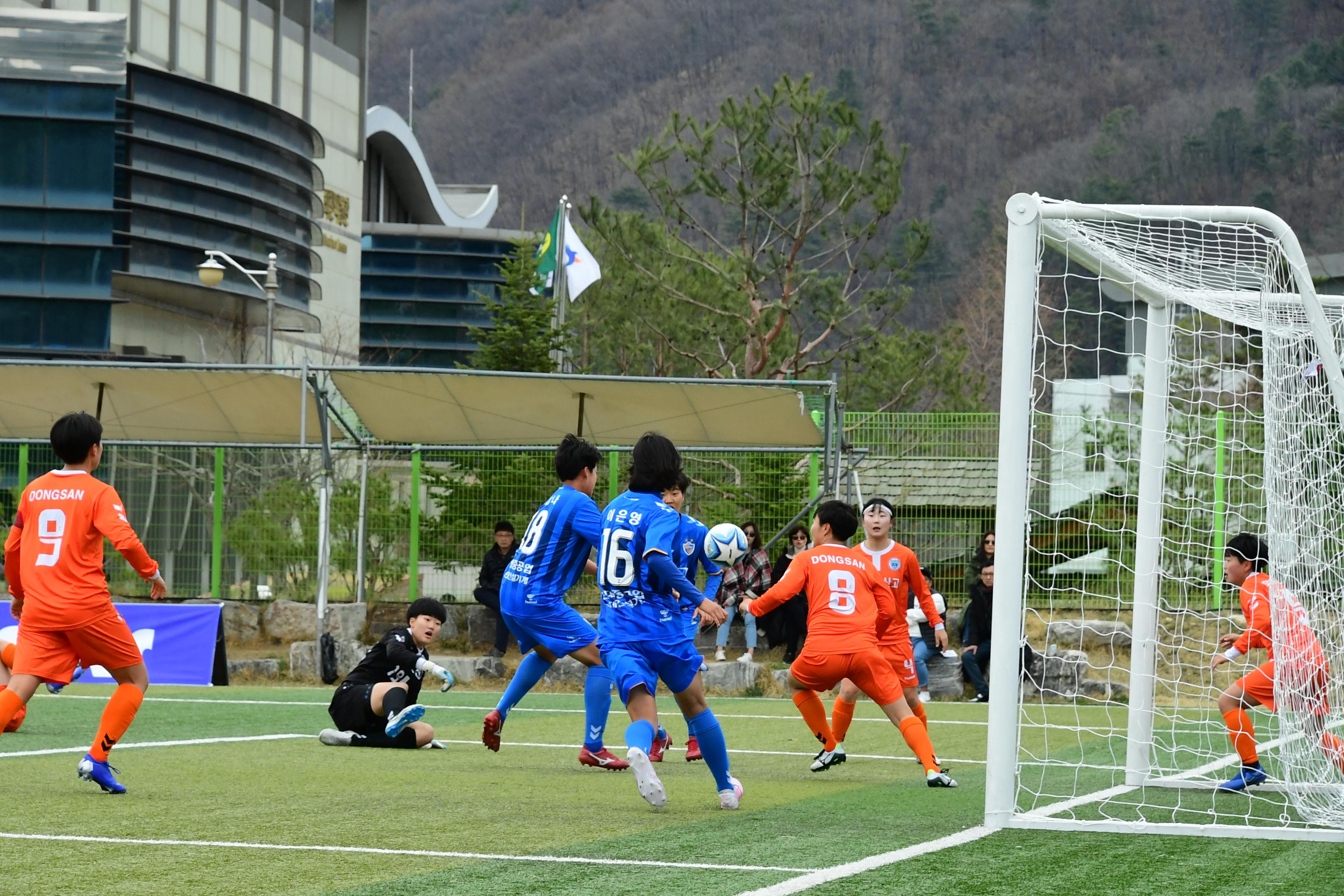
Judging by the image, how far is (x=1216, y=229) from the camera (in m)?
7.71

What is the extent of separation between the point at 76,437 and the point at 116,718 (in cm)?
138

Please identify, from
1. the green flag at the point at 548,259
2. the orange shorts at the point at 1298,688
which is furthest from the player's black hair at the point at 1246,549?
the green flag at the point at 548,259

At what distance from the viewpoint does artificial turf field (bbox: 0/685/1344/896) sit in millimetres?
5387

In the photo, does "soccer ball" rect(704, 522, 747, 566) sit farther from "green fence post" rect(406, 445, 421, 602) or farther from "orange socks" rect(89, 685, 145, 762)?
"green fence post" rect(406, 445, 421, 602)

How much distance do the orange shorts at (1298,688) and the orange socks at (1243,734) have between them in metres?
0.14

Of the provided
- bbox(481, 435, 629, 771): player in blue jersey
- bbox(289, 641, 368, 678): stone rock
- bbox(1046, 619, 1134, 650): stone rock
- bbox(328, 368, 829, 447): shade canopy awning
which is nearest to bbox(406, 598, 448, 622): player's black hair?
bbox(481, 435, 629, 771): player in blue jersey

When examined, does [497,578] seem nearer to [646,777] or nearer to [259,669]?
[259,669]

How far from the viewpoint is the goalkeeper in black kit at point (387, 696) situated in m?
10.4

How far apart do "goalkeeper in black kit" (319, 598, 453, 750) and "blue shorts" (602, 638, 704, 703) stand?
3.17 meters

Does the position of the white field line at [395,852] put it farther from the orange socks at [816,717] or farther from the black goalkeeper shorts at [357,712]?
the black goalkeeper shorts at [357,712]

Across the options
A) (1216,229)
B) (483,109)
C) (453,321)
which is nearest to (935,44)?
(483,109)

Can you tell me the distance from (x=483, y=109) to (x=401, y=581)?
461ft

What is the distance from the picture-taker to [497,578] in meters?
17.8

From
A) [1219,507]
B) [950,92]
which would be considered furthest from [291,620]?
[950,92]
